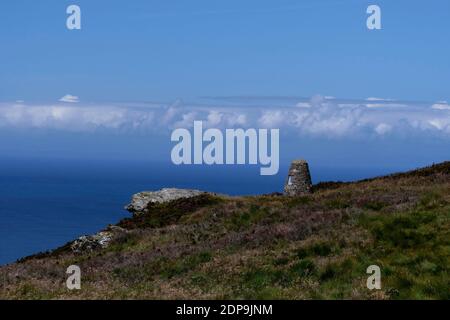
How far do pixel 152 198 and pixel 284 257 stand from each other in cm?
3372

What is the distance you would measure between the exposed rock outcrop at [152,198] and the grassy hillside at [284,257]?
18.5 m

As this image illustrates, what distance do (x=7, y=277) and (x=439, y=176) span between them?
2946 centimetres

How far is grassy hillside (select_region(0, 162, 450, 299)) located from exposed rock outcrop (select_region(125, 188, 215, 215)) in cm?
1847

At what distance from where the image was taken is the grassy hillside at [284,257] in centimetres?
1578

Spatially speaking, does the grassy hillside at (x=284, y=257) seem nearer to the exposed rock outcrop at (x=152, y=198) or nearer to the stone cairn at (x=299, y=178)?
the stone cairn at (x=299, y=178)

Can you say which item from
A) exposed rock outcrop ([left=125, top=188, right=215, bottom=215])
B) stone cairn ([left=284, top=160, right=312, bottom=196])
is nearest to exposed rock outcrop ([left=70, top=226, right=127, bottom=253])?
exposed rock outcrop ([left=125, top=188, right=215, bottom=215])

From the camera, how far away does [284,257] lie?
1981cm

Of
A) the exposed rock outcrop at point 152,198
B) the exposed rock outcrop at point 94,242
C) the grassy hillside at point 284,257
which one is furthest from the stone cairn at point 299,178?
the exposed rock outcrop at point 94,242

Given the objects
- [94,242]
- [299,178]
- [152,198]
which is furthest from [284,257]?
[152,198]

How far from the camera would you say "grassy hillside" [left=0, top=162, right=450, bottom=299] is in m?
15.8

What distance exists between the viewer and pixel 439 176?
38781 millimetres

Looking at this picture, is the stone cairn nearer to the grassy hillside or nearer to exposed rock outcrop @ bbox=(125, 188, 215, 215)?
exposed rock outcrop @ bbox=(125, 188, 215, 215)

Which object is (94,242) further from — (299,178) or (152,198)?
(299,178)
